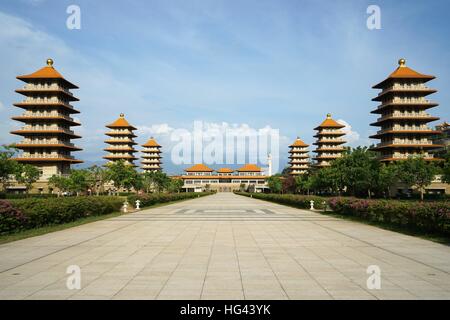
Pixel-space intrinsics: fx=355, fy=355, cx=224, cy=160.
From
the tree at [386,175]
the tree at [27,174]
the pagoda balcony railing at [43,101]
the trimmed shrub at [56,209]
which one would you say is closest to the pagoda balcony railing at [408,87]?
the tree at [386,175]

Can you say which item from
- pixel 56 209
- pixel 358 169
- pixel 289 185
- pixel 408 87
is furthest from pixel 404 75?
pixel 56 209

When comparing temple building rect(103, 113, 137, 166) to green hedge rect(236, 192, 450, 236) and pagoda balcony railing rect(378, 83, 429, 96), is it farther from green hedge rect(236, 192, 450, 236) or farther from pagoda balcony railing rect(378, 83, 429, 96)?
green hedge rect(236, 192, 450, 236)

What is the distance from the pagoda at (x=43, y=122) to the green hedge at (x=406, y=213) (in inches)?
1885

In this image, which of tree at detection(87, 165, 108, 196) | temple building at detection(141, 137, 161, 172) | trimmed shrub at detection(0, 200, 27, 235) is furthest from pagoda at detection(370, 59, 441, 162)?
temple building at detection(141, 137, 161, 172)

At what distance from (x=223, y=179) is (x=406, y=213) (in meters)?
117

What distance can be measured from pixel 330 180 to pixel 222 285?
46.5 metres

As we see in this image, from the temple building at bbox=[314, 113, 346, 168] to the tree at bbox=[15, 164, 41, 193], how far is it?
56938 millimetres

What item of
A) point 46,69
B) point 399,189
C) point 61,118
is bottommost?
point 399,189

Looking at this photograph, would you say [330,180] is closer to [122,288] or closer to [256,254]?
[256,254]

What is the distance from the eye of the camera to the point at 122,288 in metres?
6.10

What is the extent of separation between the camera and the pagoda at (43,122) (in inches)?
2144

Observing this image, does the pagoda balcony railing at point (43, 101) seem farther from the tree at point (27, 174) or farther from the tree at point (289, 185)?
the tree at point (289, 185)
